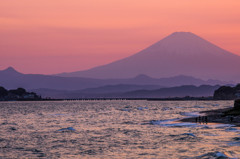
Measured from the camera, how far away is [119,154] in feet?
150

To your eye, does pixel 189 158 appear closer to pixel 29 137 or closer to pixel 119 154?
pixel 119 154

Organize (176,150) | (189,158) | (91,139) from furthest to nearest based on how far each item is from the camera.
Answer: (91,139) < (176,150) < (189,158)

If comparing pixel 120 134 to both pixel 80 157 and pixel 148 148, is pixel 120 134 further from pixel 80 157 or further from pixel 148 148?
pixel 80 157

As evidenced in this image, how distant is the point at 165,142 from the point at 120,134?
43.1ft

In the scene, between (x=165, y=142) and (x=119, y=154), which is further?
(x=165, y=142)

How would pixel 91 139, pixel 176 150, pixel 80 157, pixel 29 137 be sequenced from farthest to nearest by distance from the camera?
pixel 29 137
pixel 91 139
pixel 176 150
pixel 80 157

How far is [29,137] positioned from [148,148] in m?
22.3

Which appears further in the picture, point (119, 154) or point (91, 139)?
point (91, 139)

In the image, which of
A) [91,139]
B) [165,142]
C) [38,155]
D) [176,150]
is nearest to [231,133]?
[165,142]

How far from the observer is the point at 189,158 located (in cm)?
4153

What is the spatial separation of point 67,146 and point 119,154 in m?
9.62

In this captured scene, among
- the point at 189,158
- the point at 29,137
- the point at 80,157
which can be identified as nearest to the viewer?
the point at 189,158

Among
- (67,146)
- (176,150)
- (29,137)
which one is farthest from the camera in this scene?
(29,137)

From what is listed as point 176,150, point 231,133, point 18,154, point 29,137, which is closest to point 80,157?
point 18,154
